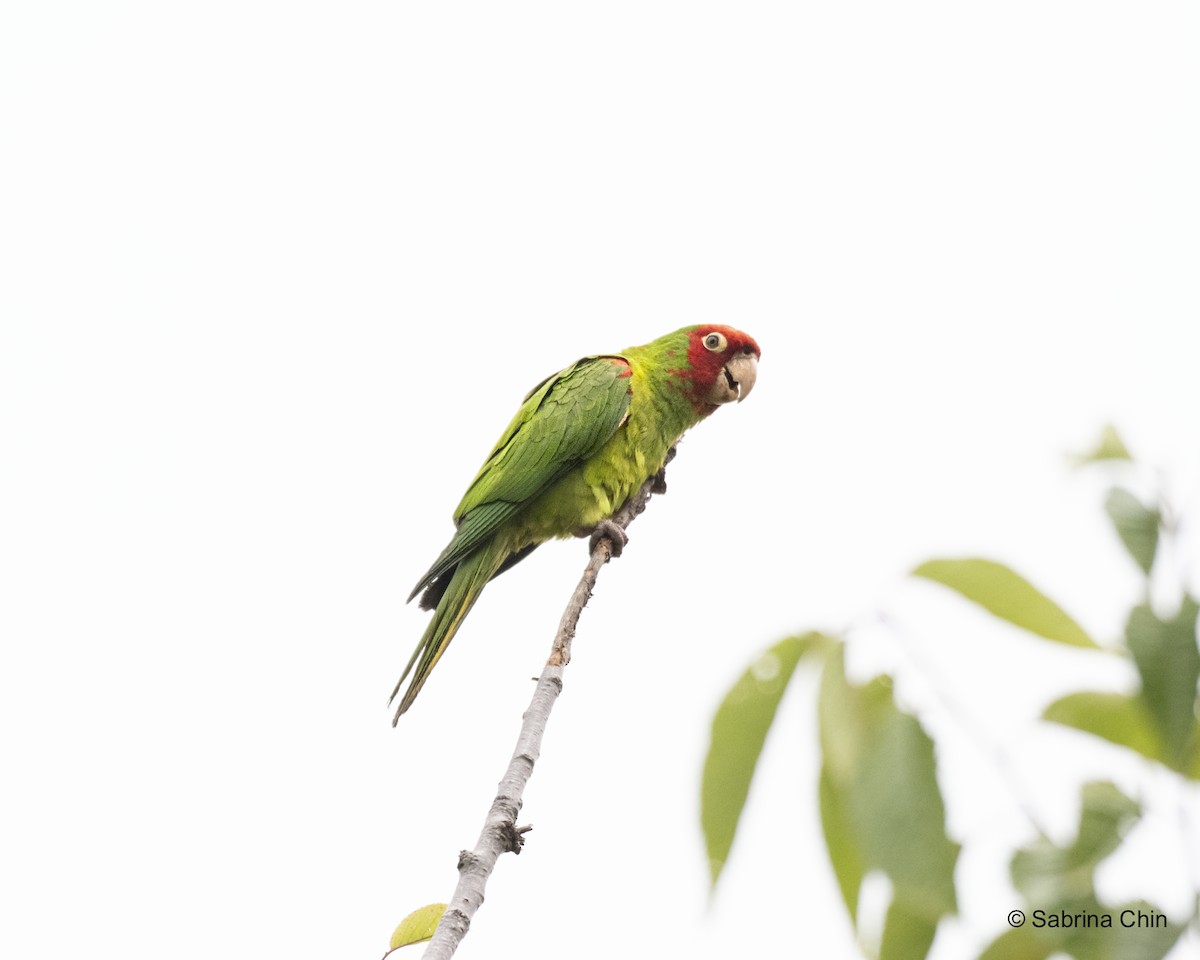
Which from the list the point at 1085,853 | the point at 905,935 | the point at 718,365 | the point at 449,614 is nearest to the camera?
the point at 1085,853

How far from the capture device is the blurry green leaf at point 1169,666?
79 cm

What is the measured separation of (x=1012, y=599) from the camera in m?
1.01

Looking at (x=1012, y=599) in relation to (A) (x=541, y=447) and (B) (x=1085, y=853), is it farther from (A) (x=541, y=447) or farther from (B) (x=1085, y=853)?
(A) (x=541, y=447)

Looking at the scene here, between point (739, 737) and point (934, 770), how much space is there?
226mm

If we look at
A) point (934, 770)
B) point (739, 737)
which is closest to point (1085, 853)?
point (934, 770)

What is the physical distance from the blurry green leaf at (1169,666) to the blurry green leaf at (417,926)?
1699 mm

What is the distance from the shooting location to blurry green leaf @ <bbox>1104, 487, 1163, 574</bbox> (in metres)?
0.82

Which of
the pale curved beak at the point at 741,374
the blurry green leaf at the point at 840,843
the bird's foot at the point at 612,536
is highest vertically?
the pale curved beak at the point at 741,374

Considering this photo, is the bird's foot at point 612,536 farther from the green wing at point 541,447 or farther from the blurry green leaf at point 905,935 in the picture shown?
the blurry green leaf at point 905,935

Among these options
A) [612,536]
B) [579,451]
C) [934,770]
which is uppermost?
[579,451]

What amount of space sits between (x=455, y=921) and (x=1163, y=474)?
1523 mm

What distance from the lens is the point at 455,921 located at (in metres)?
1.97

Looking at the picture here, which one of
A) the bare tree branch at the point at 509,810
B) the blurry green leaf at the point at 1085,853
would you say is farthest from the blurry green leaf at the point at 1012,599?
the bare tree branch at the point at 509,810

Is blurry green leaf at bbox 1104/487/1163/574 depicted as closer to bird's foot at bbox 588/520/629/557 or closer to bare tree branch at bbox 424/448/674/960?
bare tree branch at bbox 424/448/674/960
